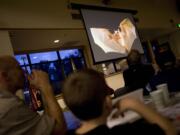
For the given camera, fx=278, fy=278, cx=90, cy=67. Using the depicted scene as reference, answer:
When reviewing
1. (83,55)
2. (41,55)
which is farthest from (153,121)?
(83,55)

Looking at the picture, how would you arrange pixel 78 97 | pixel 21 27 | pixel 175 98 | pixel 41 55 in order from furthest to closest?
pixel 41 55, pixel 21 27, pixel 175 98, pixel 78 97

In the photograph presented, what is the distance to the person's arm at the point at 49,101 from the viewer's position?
1.59 m

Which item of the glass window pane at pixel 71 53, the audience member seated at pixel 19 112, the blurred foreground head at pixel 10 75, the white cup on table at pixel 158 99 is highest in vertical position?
the glass window pane at pixel 71 53

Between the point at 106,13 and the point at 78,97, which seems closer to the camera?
the point at 78,97

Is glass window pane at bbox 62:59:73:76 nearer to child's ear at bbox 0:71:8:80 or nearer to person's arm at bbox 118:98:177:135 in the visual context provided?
child's ear at bbox 0:71:8:80

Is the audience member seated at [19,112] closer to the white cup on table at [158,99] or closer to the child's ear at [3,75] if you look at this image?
the child's ear at [3,75]

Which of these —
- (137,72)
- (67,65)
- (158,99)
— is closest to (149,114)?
(158,99)

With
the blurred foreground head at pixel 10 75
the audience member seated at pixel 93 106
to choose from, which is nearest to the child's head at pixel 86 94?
the audience member seated at pixel 93 106

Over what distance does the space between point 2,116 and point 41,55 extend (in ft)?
17.4

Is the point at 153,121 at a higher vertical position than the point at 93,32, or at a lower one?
lower

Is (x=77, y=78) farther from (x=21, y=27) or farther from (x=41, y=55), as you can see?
(x=41, y=55)

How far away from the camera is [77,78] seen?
97cm

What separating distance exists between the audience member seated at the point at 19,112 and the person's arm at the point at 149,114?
61 centimetres

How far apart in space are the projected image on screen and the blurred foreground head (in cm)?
163
